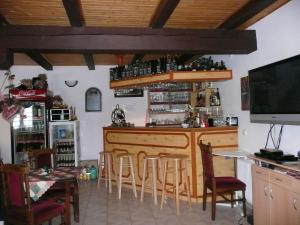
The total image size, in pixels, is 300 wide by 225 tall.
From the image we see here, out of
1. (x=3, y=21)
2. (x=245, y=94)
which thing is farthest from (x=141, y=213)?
(x=3, y=21)

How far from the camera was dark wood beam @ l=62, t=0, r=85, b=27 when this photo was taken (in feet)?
11.1

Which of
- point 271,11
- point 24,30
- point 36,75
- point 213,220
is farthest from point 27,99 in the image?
point 271,11

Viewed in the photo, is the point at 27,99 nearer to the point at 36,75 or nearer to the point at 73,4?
the point at 36,75

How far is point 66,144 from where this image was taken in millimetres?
6934

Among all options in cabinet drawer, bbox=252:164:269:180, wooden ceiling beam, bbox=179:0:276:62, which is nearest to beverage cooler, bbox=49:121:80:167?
wooden ceiling beam, bbox=179:0:276:62

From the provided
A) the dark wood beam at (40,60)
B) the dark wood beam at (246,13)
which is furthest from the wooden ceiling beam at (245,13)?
the dark wood beam at (40,60)

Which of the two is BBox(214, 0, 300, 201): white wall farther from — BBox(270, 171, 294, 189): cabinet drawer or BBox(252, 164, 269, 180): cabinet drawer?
BBox(270, 171, 294, 189): cabinet drawer

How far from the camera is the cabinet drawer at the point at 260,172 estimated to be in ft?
11.1

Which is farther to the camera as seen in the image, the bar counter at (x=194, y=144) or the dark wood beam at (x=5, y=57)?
the bar counter at (x=194, y=144)

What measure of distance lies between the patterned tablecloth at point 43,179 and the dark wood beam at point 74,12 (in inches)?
75.7

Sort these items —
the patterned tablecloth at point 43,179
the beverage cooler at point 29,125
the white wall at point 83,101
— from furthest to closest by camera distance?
the white wall at point 83,101 < the beverage cooler at point 29,125 < the patterned tablecloth at point 43,179

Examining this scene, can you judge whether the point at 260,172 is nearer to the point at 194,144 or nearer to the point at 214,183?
the point at 214,183

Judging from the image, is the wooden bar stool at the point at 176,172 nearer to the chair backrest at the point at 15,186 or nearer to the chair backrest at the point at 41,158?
the chair backrest at the point at 41,158

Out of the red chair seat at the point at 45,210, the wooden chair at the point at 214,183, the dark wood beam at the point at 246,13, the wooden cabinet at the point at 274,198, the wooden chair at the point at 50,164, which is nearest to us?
the wooden cabinet at the point at 274,198
